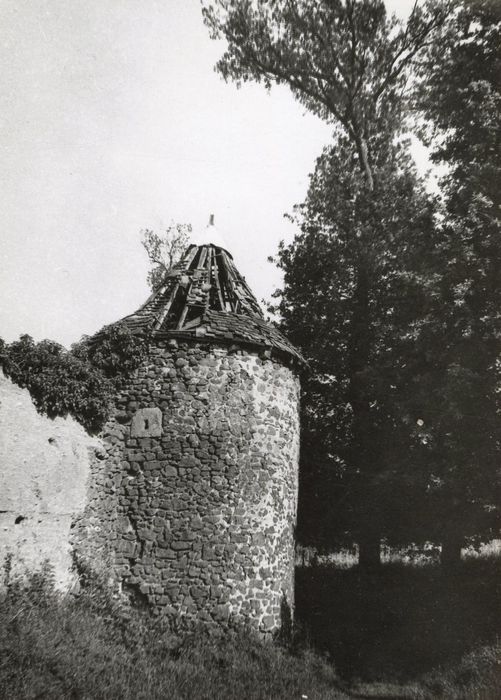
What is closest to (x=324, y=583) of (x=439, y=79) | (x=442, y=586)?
(x=442, y=586)

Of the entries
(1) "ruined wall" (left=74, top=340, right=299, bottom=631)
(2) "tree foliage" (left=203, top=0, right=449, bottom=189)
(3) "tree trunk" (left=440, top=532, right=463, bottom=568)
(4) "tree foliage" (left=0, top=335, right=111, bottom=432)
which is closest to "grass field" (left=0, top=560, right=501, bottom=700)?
(3) "tree trunk" (left=440, top=532, right=463, bottom=568)

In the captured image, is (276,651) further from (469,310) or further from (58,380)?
(469,310)

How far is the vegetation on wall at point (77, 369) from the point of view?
768 cm

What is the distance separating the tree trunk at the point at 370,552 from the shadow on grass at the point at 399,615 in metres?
0.27

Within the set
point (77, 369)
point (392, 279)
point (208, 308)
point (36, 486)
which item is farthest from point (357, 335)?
point (36, 486)

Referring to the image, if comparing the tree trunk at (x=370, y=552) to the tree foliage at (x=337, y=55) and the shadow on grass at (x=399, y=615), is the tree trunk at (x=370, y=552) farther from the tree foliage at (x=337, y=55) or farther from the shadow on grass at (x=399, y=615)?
the tree foliage at (x=337, y=55)

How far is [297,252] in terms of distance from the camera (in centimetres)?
1756

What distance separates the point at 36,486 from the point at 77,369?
7.20 feet

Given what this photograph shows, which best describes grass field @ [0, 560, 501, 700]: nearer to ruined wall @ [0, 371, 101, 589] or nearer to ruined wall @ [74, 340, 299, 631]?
ruined wall @ [0, 371, 101, 589]

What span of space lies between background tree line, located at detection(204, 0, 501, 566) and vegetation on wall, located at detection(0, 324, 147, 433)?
211 inches

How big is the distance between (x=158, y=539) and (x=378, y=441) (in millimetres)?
7799

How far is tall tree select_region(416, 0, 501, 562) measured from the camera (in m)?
10.1

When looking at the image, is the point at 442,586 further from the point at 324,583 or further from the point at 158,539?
the point at 158,539

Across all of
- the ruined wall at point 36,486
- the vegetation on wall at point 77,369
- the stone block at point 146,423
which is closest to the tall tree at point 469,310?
the stone block at point 146,423
